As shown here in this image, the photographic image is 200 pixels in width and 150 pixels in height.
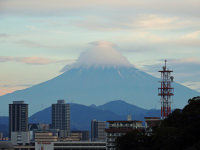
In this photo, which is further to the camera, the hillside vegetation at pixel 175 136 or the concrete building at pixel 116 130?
the concrete building at pixel 116 130

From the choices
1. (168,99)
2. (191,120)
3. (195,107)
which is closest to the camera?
(191,120)

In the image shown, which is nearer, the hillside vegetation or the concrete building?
the hillside vegetation

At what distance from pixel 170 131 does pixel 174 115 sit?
18592 mm

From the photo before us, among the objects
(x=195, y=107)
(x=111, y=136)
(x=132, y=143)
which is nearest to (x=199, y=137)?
(x=195, y=107)

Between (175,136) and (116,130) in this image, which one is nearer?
(175,136)

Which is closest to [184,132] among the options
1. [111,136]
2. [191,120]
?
[191,120]

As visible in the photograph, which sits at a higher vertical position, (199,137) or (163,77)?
(163,77)

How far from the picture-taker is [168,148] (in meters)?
91.9

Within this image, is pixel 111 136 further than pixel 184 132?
Yes

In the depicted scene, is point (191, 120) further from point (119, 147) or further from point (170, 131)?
point (119, 147)

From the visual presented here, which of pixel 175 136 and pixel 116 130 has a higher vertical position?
pixel 116 130

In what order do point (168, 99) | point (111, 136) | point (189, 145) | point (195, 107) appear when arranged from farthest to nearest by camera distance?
point (111, 136)
point (168, 99)
point (195, 107)
point (189, 145)

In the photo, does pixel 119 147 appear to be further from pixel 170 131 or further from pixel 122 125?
pixel 122 125

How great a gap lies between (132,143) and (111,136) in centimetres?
6338
